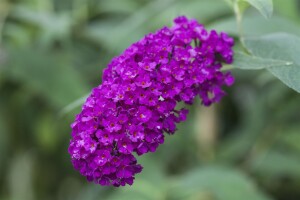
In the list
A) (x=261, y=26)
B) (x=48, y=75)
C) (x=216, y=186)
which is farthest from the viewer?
(x=48, y=75)

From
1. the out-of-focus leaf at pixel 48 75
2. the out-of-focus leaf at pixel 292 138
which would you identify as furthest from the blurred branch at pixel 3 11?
the out-of-focus leaf at pixel 292 138

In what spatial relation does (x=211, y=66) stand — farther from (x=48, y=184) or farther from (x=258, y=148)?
(x=48, y=184)

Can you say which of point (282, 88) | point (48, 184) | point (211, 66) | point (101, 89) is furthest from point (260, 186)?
point (101, 89)

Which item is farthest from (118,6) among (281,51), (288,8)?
(281,51)

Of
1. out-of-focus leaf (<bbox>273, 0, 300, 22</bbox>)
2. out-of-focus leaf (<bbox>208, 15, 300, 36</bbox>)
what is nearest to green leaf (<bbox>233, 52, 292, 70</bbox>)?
out-of-focus leaf (<bbox>208, 15, 300, 36</bbox>)

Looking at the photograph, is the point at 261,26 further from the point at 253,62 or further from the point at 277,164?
the point at 277,164

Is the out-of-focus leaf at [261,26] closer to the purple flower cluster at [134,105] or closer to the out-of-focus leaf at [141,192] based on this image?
the purple flower cluster at [134,105]

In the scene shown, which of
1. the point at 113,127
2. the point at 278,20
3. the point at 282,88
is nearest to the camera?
the point at 113,127
